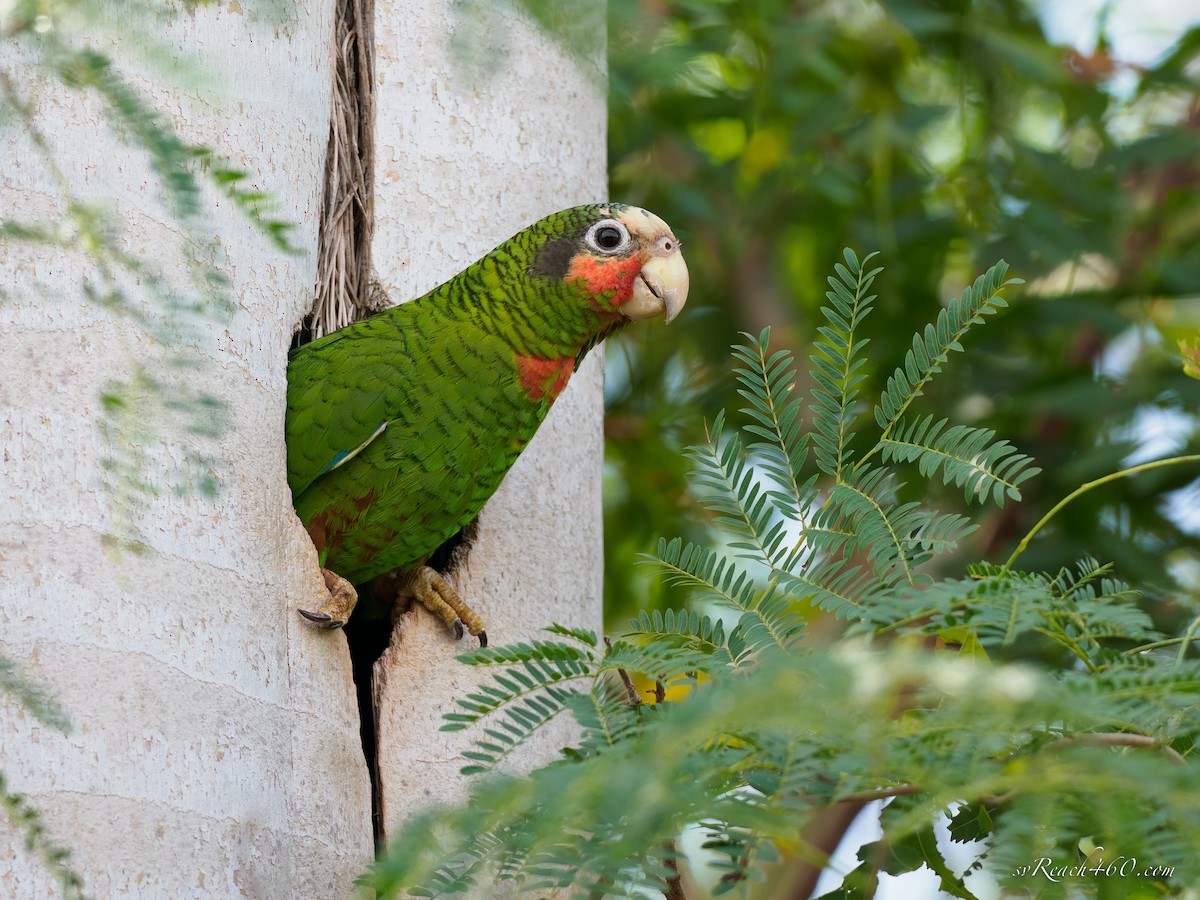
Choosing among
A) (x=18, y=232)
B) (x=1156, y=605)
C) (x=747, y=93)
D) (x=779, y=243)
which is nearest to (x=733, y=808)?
(x=18, y=232)

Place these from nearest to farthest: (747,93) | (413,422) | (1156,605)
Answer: (413,422)
(1156,605)
(747,93)

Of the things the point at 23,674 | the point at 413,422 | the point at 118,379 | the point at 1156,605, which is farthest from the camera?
the point at 1156,605

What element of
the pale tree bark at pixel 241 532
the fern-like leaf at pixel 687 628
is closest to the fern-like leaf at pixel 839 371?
the fern-like leaf at pixel 687 628

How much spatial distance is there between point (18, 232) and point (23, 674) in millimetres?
575

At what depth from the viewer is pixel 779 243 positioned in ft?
15.7

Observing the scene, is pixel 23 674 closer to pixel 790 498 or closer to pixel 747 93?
pixel 790 498

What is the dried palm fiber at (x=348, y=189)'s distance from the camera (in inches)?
104

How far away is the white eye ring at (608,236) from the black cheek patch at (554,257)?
34mm

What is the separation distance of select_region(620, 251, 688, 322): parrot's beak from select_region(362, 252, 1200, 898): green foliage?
70 centimetres

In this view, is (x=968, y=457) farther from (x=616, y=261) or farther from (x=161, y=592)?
(x=161, y=592)

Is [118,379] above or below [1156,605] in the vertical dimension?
above

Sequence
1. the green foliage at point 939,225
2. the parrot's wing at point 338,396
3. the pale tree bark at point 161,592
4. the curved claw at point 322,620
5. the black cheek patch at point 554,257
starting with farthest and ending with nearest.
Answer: the green foliage at point 939,225 → the black cheek patch at point 554,257 → the parrot's wing at point 338,396 → the curved claw at point 322,620 → the pale tree bark at point 161,592

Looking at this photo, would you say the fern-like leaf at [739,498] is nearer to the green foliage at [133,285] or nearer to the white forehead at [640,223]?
the green foliage at [133,285]

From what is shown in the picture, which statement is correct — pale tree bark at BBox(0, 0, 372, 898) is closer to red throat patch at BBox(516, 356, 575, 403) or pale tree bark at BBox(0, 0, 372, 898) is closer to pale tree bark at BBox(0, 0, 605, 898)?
pale tree bark at BBox(0, 0, 605, 898)
